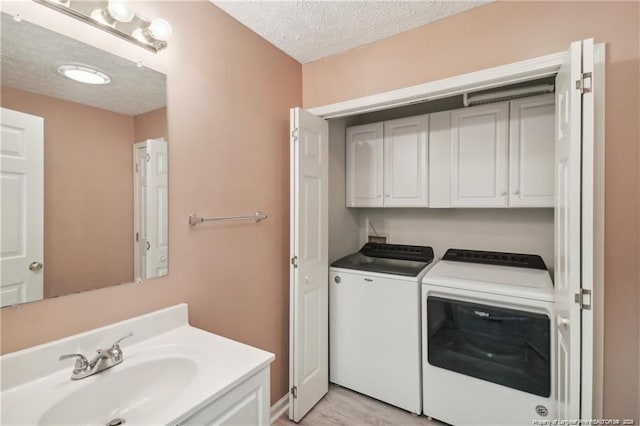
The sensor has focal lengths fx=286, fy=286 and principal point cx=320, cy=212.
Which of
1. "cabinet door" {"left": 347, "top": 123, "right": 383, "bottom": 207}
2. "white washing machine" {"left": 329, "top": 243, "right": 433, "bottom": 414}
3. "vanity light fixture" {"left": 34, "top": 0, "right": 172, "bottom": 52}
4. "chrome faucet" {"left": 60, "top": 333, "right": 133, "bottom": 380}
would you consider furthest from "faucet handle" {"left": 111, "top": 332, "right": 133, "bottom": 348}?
"cabinet door" {"left": 347, "top": 123, "right": 383, "bottom": 207}

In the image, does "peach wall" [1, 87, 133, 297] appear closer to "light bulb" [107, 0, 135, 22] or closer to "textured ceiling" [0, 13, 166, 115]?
"textured ceiling" [0, 13, 166, 115]

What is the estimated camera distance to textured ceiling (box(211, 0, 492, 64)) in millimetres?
1549

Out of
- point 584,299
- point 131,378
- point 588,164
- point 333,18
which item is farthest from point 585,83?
point 131,378

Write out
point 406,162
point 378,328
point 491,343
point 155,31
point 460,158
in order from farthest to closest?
point 406,162 → point 460,158 → point 378,328 → point 491,343 → point 155,31

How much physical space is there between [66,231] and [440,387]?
2169 mm

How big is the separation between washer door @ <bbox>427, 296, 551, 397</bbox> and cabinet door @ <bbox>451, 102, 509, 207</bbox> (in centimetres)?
79

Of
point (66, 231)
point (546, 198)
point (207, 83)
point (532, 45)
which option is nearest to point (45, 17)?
point (207, 83)

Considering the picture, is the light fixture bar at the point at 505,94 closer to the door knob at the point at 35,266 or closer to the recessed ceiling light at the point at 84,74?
the recessed ceiling light at the point at 84,74

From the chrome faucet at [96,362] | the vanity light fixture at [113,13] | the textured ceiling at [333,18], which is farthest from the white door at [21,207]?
the textured ceiling at [333,18]

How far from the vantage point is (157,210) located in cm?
128

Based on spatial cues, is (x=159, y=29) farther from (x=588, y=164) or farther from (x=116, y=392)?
(x=588, y=164)

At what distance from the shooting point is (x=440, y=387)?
1.86m

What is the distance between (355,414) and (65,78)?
7.89 ft

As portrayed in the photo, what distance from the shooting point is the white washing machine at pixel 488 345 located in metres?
1.57
